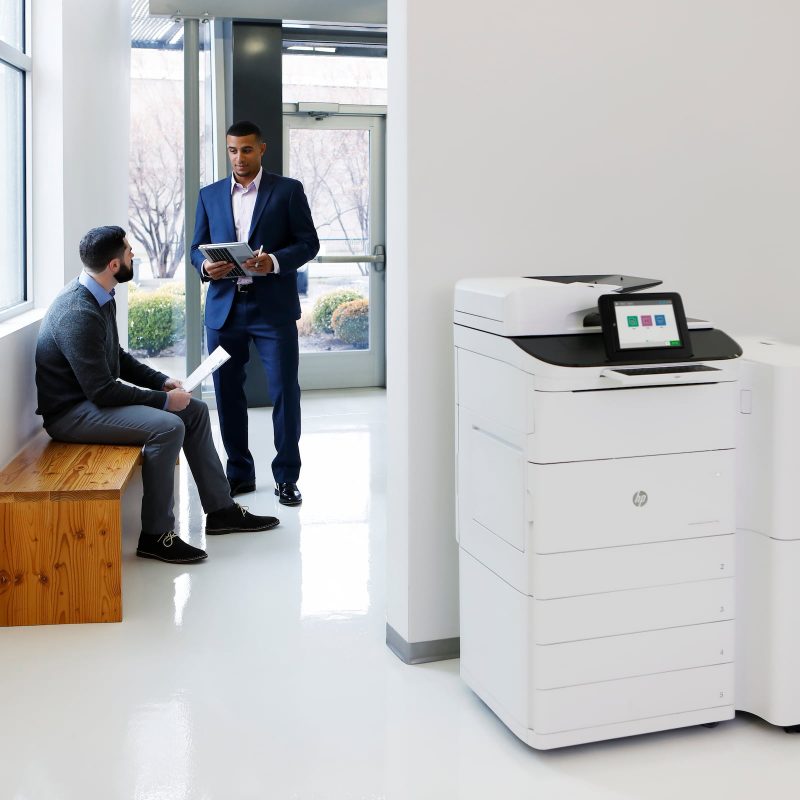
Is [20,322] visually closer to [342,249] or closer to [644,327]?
[644,327]

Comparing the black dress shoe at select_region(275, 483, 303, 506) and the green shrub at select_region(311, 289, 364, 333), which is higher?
the green shrub at select_region(311, 289, 364, 333)

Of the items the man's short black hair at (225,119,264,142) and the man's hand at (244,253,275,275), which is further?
the man's short black hair at (225,119,264,142)

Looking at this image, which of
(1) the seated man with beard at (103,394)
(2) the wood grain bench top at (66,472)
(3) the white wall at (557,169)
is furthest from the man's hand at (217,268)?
(3) the white wall at (557,169)

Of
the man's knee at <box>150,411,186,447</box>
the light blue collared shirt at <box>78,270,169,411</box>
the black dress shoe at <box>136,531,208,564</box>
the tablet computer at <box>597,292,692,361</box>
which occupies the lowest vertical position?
the black dress shoe at <box>136,531,208,564</box>

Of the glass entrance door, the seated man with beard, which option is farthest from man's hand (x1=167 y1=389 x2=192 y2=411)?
the glass entrance door

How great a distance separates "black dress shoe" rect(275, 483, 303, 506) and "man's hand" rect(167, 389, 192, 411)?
774 mm

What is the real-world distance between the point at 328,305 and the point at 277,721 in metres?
5.13

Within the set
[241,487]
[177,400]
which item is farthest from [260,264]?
[241,487]

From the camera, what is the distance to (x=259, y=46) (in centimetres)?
655

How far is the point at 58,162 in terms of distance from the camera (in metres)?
4.46

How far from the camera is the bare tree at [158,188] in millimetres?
6770

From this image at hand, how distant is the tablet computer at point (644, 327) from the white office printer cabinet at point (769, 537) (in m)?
0.21

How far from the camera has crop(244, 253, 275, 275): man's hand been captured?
4383mm

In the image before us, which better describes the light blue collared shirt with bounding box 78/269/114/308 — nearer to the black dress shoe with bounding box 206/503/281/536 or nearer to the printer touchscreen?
the black dress shoe with bounding box 206/503/281/536
